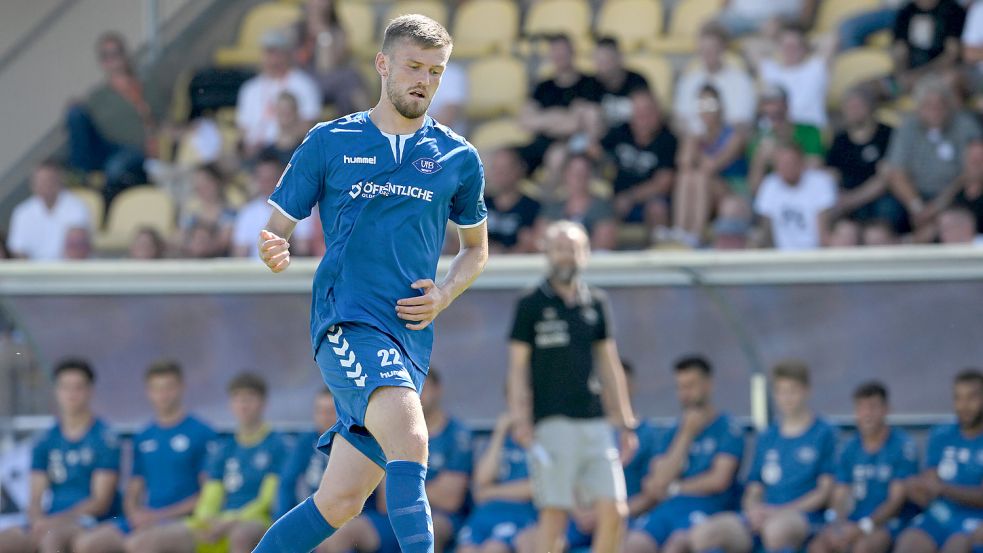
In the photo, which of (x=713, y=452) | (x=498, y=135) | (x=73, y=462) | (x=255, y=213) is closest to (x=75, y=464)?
(x=73, y=462)

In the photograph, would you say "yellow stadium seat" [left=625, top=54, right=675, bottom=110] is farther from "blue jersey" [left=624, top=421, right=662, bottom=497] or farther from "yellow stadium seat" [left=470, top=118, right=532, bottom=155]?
"blue jersey" [left=624, top=421, right=662, bottom=497]

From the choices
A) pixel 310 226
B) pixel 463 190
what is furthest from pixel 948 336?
pixel 463 190

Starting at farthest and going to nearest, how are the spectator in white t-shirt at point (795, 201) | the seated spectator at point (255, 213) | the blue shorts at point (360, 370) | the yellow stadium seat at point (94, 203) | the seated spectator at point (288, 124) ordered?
the yellow stadium seat at point (94, 203), the seated spectator at point (288, 124), the seated spectator at point (255, 213), the spectator in white t-shirt at point (795, 201), the blue shorts at point (360, 370)

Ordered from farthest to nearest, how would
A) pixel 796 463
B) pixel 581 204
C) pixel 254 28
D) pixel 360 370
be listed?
pixel 254 28 → pixel 581 204 → pixel 796 463 → pixel 360 370

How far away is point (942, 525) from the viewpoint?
915 cm

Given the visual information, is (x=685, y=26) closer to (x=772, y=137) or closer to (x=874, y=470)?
(x=772, y=137)

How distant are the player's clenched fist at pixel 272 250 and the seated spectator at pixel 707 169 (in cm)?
A: 642

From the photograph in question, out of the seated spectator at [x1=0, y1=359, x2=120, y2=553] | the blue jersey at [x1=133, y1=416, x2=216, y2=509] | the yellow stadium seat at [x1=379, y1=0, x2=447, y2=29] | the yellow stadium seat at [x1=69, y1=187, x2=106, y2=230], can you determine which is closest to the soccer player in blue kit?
the blue jersey at [x1=133, y1=416, x2=216, y2=509]

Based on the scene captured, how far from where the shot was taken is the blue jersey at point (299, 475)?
32.7 feet

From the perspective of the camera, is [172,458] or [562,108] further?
[562,108]

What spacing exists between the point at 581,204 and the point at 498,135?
196cm

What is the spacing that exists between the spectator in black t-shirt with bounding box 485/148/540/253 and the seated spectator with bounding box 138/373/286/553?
2.06m

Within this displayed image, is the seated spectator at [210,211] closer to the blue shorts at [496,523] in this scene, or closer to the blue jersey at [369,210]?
the blue shorts at [496,523]

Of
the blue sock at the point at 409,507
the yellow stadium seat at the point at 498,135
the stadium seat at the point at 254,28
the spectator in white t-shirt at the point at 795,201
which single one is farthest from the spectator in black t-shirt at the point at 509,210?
the blue sock at the point at 409,507
